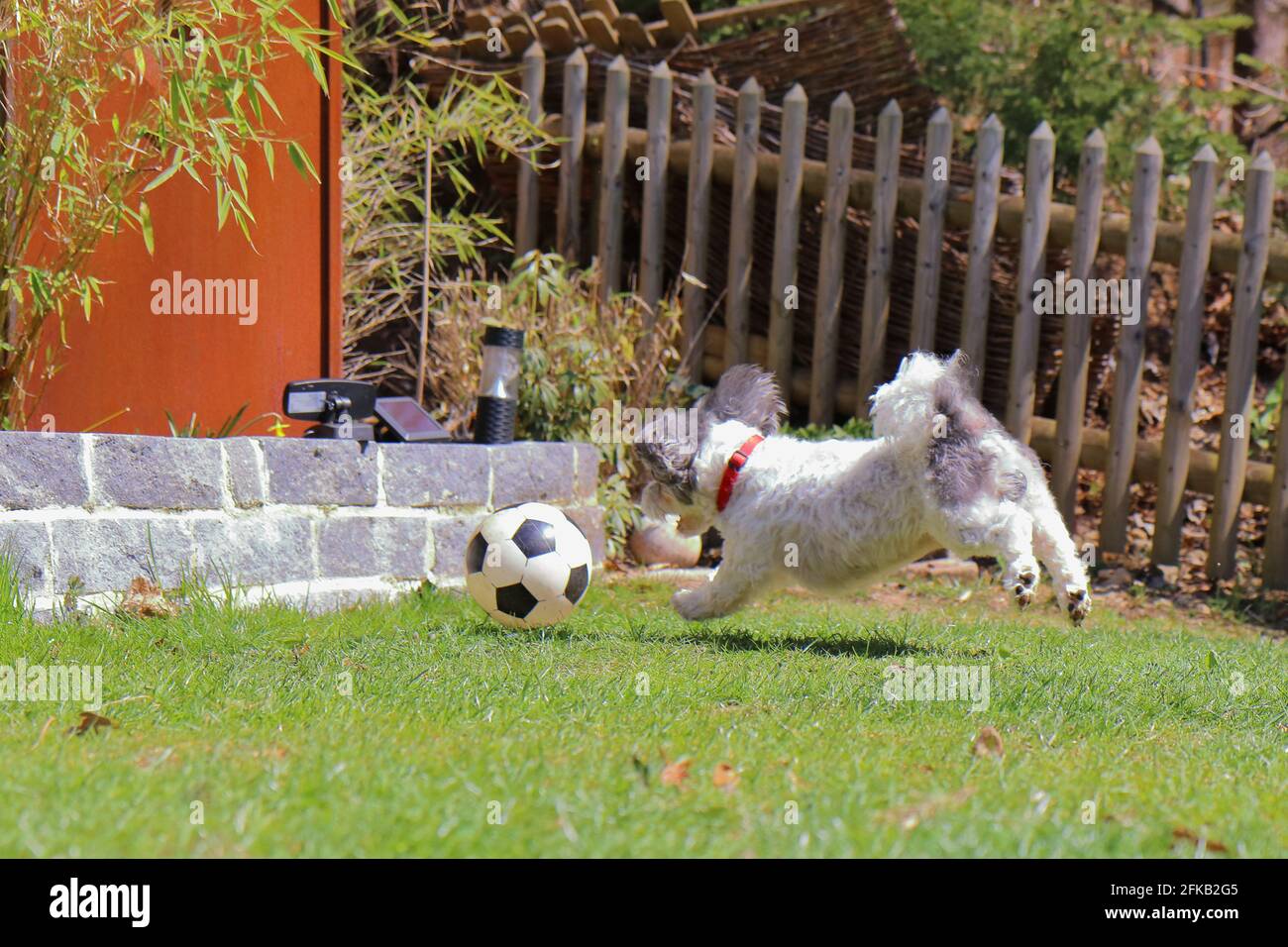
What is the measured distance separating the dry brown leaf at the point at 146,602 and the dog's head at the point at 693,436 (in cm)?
Answer: 178

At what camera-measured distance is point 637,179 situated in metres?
8.67

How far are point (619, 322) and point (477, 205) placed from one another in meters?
2.07

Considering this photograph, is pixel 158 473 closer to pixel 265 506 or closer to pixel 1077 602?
pixel 265 506

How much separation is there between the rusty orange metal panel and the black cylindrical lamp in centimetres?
72

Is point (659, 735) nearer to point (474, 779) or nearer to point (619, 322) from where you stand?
point (474, 779)

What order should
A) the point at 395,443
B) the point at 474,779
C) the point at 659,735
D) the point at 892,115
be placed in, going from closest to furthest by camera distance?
1. the point at 474,779
2. the point at 659,735
3. the point at 395,443
4. the point at 892,115

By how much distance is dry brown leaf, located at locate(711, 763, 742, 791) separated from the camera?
108 inches

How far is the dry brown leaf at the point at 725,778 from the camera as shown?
273 centimetres

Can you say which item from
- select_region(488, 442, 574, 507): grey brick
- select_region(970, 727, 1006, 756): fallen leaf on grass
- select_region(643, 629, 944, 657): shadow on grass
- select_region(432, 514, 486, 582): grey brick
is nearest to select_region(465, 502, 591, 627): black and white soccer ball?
select_region(643, 629, 944, 657): shadow on grass

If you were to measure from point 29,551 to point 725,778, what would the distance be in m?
2.58

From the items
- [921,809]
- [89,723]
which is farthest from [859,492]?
[89,723]

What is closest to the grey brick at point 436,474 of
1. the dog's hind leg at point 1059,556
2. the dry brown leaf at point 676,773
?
the dog's hind leg at point 1059,556

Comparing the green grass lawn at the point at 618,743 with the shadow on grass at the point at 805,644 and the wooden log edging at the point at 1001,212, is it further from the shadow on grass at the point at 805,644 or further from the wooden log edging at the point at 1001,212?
the wooden log edging at the point at 1001,212

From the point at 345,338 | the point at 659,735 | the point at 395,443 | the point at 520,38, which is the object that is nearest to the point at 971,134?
the point at 520,38
